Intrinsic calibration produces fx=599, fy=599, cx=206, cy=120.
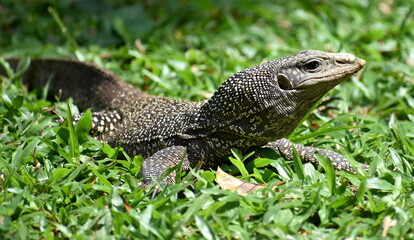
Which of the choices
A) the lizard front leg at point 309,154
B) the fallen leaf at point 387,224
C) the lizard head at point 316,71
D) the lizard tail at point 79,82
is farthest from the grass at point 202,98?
the lizard head at point 316,71

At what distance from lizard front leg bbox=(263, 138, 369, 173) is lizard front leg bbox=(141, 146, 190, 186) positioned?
809mm

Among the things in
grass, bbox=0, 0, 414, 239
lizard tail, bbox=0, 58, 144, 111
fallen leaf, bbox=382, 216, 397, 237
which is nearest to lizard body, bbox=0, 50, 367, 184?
grass, bbox=0, 0, 414, 239

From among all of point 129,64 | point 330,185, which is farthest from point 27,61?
point 330,185

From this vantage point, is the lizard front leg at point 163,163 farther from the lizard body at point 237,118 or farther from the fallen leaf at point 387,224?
the fallen leaf at point 387,224

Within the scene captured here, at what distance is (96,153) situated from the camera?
545cm

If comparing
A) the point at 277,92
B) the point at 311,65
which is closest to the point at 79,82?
the point at 277,92

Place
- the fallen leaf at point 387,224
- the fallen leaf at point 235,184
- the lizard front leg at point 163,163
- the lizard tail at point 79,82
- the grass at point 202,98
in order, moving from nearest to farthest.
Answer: the fallen leaf at point 387,224
the grass at point 202,98
the fallen leaf at point 235,184
the lizard front leg at point 163,163
the lizard tail at point 79,82

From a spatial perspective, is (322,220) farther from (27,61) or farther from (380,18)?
(380,18)

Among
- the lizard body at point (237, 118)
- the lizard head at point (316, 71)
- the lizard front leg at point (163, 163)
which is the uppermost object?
the lizard head at point (316, 71)

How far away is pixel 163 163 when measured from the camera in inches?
200

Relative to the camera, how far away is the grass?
4180mm

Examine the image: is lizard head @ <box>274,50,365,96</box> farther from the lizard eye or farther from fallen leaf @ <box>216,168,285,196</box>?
fallen leaf @ <box>216,168,285,196</box>

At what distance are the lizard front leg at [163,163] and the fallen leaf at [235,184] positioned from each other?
1.16 ft

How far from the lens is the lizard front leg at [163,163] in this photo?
15.9ft
